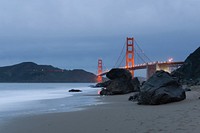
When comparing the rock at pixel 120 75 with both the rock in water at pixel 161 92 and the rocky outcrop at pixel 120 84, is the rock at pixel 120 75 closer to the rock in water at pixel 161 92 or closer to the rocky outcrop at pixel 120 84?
the rocky outcrop at pixel 120 84

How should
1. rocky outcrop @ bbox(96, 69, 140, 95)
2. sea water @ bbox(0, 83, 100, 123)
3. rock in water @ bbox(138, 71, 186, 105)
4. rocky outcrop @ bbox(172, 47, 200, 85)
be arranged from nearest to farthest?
rock in water @ bbox(138, 71, 186, 105) → sea water @ bbox(0, 83, 100, 123) → rocky outcrop @ bbox(96, 69, 140, 95) → rocky outcrop @ bbox(172, 47, 200, 85)

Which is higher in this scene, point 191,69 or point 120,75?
point 191,69

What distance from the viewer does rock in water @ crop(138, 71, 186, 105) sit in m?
12.9

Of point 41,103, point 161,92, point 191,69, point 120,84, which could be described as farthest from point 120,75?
point 191,69

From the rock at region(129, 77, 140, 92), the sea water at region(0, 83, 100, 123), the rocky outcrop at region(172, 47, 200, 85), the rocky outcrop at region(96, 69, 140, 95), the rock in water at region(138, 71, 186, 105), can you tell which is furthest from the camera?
the rocky outcrop at region(172, 47, 200, 85)

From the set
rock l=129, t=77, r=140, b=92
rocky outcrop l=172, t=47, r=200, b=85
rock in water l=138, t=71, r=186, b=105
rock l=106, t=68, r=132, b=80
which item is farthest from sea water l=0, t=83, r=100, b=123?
rocky outcrop l=172, t=47, r=200, b=85

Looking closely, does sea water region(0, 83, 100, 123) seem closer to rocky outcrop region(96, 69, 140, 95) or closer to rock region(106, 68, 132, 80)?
rocky outcrop region(96, 69, 140, 95)

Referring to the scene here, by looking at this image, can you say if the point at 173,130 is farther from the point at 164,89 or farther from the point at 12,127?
the point at 164,89

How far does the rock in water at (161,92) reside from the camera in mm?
12914

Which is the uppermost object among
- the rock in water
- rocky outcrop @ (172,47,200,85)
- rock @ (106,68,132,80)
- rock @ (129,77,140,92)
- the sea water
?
rocky outcrop @ (172,47,200,85)

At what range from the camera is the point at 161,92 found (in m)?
12.9

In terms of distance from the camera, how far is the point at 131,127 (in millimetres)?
7609

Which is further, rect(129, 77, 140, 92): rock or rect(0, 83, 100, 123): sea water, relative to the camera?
rect(129, 77, 140, 92): rock

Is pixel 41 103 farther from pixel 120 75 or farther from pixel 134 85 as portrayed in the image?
pixel 134 85
